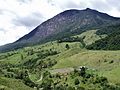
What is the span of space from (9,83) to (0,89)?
26229mm

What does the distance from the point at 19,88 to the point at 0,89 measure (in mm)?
24693

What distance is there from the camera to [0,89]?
10881 cm

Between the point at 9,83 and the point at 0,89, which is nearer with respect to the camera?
the point at 0,89

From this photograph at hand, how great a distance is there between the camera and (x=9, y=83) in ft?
443

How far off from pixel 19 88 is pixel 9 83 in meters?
5.00

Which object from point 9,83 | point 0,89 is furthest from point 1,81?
point 0,89

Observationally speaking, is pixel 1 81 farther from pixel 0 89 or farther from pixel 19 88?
pixel 0 89

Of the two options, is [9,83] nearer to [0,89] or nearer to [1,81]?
[1,81]

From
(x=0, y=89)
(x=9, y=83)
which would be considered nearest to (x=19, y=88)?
(x=9, y=83)

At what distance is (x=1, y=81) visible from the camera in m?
133

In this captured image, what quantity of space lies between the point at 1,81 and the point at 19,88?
7.68 metres

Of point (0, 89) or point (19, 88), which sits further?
point (19, 88)

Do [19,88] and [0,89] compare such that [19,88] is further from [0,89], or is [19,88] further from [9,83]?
[0,89]
